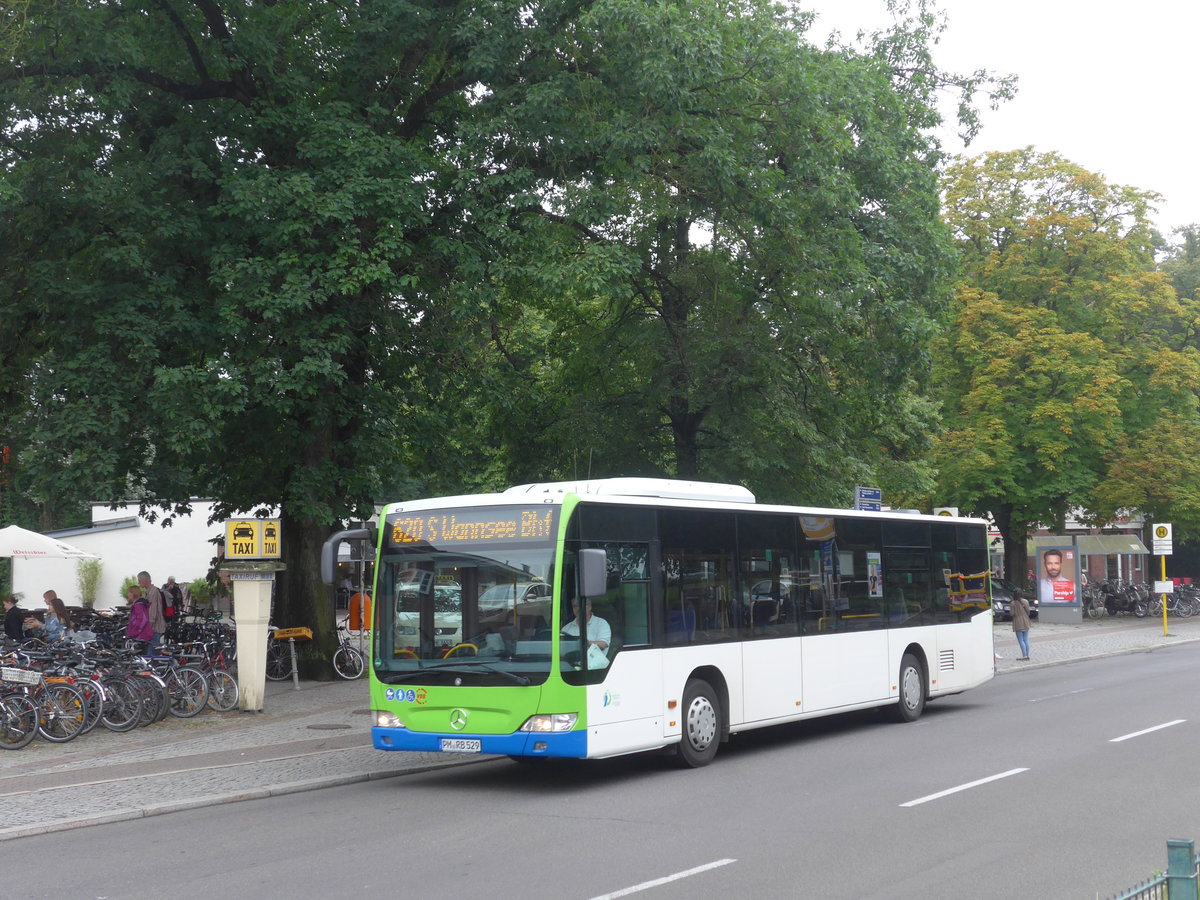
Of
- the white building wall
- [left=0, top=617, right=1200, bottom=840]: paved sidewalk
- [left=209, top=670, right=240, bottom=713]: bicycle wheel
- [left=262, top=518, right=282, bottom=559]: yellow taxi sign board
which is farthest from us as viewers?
the white building wall

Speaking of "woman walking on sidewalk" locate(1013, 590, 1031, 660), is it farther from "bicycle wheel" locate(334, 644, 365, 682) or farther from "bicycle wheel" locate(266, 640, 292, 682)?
"bicycle wheel" locate(266, 640, 292, 682)

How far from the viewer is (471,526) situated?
12031 millimetres

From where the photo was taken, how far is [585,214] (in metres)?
18.7

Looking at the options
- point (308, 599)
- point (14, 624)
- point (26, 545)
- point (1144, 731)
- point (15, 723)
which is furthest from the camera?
point (26, 545)

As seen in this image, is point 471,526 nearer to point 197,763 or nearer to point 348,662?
point 197,763

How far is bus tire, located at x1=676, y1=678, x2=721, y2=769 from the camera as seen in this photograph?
12.8 metres

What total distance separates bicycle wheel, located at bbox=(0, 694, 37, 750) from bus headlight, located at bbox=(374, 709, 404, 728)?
5331 millimetres

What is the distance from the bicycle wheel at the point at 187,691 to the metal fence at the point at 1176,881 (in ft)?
49.1

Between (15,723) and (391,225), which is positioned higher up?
(391,225)

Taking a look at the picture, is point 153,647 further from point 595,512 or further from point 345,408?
point 595,512

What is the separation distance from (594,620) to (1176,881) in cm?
765

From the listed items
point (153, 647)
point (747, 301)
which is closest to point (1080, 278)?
point (747, 301)

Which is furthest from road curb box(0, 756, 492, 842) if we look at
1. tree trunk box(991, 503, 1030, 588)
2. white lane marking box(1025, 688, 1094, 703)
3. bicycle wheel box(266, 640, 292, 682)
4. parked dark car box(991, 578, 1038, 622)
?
tree trunk box(991, 503, 1030, 588)

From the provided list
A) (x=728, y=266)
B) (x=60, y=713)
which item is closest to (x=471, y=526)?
(x=60, y=713)
